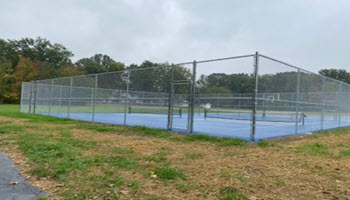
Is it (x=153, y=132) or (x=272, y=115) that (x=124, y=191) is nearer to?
(x=153, y=132)

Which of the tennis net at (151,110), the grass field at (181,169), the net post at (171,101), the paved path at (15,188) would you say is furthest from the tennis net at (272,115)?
the paved path at (15,188)

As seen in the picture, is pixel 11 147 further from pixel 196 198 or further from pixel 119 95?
pixel 119 95

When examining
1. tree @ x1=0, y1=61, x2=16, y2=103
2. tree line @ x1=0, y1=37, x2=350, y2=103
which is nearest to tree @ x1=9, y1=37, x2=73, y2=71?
tree line @ x1=0, y1=37, x2=350, y2=103

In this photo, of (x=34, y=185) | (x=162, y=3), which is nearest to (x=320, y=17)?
(x=162, y=3)

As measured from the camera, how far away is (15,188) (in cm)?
288

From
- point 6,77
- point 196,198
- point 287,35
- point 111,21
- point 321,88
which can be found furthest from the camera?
point 6,77

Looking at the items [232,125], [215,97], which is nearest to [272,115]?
[232,125]

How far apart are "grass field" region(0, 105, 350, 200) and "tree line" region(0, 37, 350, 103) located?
2.22m

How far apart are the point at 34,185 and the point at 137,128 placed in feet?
17.9

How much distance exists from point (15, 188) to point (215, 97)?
5.27m

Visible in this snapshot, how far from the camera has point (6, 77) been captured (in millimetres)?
33062

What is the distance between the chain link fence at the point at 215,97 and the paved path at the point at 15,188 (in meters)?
4.54

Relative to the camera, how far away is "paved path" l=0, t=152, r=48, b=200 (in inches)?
103

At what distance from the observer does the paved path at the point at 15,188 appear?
2.63m
